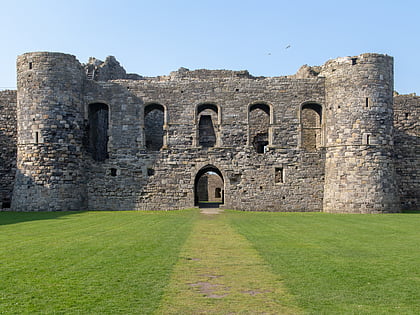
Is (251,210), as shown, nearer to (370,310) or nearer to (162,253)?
(162,253)

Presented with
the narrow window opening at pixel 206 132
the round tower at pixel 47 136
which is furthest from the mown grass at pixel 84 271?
the narrow window opening at pixel 206 132

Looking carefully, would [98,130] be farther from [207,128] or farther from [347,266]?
[347,266]

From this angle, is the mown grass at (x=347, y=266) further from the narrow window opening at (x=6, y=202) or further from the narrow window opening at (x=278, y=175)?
the narrow window opening at (x=6, y=202)

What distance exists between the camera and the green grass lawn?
17.7 ft

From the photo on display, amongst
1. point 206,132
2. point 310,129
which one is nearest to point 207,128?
point 206,132

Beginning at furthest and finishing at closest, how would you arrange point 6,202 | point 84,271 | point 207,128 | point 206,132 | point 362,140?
1. point 207,128
2. point 206,132
3. point 6,202
4. point 362,140
5. point 84,271

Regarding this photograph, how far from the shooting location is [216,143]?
2297 centimetres

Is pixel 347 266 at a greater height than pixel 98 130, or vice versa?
pixel 98 130

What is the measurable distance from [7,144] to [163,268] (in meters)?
20.0

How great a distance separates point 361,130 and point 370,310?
1718 cm

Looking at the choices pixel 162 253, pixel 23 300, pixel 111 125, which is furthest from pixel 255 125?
pixel 23 300

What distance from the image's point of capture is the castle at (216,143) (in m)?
21.2

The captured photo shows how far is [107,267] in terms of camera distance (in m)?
7.29

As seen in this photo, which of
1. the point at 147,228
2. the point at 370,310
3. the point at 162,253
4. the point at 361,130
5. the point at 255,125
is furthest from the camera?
the point at 255,125
